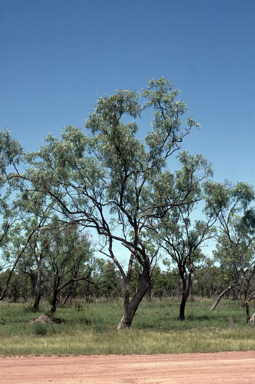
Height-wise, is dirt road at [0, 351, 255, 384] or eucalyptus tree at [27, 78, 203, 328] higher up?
eucalyptus tree at [27, 78, 203, 328]

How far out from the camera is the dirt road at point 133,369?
26.1 feet

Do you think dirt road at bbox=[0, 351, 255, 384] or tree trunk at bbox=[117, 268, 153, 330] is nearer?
dirt road at bbox=[0, 351, 255, 384]

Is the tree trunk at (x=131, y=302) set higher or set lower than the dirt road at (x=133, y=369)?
higher

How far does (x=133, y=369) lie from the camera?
29.5 feet

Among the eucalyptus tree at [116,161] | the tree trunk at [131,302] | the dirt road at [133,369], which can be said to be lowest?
the dirt road at [133,369]

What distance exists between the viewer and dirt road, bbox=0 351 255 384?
797cm

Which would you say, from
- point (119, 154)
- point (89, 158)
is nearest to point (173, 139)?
point (119, 154)

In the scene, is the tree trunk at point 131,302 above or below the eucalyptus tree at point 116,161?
below

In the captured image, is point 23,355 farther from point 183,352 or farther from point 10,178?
point 10,178

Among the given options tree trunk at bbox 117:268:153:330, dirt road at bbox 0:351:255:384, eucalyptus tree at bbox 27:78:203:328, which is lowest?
dirt road at bbox 0:351:255:384

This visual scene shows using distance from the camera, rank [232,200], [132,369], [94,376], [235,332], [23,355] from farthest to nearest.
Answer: [232,200] → [235,332] → [23,355] → [132,369] → [94,376]

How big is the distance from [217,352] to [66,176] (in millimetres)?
11590

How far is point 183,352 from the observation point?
11.4m

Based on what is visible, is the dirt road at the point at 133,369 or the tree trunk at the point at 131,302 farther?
the tree trunk at the point at 131,302
